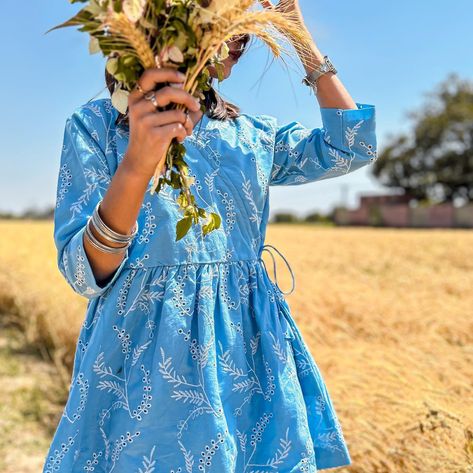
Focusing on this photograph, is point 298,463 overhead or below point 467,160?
overhead

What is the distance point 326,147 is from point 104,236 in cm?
61

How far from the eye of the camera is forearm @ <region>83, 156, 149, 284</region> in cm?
108

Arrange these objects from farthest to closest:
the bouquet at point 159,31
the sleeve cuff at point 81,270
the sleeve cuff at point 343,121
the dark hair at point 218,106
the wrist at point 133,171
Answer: the sleeve cuff at point 343,121
the dark hair at point 218,106
the sleeve cuff at point 81,270
the wrist at point 133,171
the bouquet at point 159,31

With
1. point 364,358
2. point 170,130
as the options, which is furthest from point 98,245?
point 364,358

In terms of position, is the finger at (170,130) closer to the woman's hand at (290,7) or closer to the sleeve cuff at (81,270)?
the sleeve cuff at (81,270)

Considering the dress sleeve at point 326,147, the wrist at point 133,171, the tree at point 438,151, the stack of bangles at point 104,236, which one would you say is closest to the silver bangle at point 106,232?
the stack of bangles at point 104,236

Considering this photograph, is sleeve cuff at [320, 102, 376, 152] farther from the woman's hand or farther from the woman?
the woman's hand

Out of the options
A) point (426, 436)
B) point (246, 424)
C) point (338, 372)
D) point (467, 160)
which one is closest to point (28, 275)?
point (338, 372)

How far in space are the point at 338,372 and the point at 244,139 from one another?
1719 mm

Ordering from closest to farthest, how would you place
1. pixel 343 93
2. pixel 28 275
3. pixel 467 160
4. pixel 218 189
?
pixel 218 189 → pixel 343 93 → pixel 28 275 → pixel 467 160

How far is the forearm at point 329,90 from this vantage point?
1.48 metres

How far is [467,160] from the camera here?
37250 millimetres

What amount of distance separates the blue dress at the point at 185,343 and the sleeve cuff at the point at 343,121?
0.20 meters

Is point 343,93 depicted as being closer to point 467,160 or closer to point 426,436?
point 426,436
